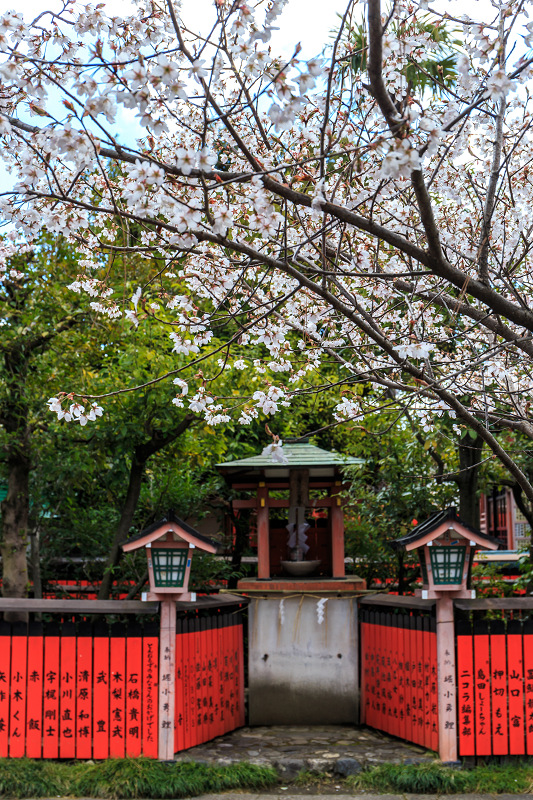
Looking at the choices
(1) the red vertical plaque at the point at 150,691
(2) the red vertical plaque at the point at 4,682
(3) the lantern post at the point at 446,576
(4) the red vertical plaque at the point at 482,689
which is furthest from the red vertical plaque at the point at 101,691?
(4) the red vertical plaque at the point at 482,689

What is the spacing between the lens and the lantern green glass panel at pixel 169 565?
23.2ft

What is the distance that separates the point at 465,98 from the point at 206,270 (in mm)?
2207

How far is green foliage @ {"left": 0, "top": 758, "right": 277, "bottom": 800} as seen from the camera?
242 inches

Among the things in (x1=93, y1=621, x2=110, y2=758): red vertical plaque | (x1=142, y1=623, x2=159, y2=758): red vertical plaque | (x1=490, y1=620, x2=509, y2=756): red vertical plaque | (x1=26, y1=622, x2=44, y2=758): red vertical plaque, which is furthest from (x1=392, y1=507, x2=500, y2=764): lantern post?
(x1=26, y1=622, x2=44, y2=758): red vertical plaque

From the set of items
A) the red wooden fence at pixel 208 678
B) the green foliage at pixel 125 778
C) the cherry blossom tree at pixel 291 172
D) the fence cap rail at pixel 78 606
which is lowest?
the green foliage at pixel 125 778

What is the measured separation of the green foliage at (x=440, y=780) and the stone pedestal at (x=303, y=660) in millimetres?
2040

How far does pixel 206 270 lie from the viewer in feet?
18.8

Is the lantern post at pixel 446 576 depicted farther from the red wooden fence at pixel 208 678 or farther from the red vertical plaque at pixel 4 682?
the red vertical plaque at pixel 4 682

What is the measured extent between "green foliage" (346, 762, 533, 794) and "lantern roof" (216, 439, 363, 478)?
3498 millimetres

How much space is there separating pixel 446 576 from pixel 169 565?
8.72 feet

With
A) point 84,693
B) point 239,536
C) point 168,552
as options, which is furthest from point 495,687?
point 239,536

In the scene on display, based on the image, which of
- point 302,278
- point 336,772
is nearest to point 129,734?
point 336,772

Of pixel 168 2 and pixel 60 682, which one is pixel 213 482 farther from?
pixel 168 2

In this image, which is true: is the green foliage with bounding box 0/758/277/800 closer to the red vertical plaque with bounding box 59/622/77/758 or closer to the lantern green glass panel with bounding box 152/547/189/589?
the red vertical plaque with bounding box 59/622/77/758
